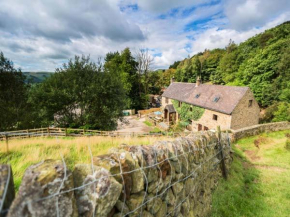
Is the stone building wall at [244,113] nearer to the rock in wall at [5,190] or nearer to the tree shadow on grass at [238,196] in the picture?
the tree shadow on grass at [238,196]

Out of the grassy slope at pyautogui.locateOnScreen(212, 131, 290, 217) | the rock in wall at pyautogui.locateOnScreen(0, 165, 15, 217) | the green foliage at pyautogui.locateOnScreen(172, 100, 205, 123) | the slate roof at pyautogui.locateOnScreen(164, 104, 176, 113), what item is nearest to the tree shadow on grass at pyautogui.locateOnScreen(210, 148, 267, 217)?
the grassy slope at pyautogui.locateOnScreen(212, 131, 290, 217)

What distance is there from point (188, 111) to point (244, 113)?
732 centimetres

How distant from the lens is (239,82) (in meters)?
30.5

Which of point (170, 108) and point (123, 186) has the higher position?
point (123, 186)

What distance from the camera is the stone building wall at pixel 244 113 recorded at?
16.7m

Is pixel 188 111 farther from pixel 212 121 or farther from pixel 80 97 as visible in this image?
pixel 80 97

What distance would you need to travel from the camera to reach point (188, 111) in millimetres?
22562

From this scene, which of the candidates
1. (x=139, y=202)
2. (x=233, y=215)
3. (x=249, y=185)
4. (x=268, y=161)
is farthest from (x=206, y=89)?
(x=139, y=202)

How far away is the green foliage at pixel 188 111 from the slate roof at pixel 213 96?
2.16ft

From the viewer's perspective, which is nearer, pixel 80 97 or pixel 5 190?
pixel 5 190

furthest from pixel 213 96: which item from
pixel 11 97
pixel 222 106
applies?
pixel 11 97

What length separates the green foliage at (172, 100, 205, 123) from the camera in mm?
20438

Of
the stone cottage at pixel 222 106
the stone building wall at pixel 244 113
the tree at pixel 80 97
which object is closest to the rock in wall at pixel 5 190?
the tree at pixel 80 97

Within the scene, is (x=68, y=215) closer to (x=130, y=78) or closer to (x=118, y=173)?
(x=118, y=173)
